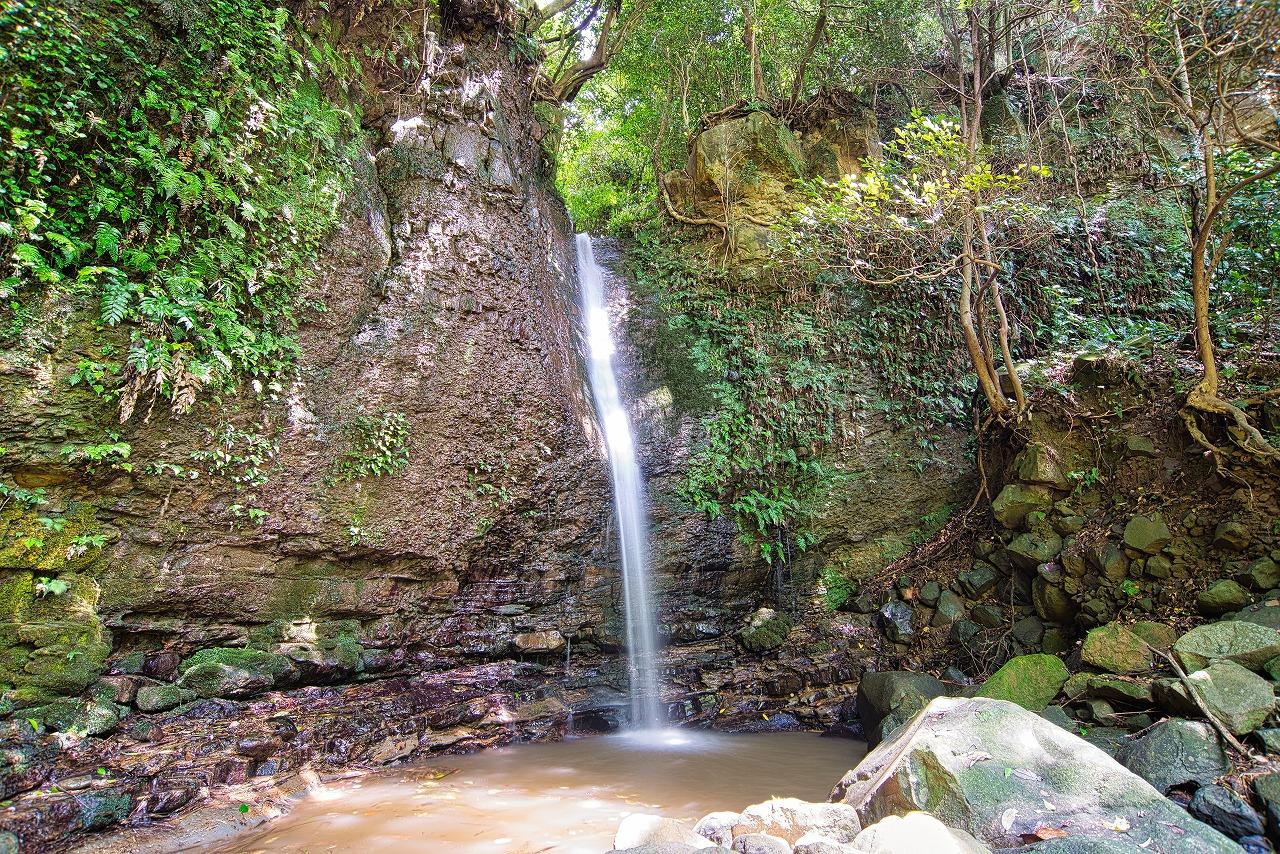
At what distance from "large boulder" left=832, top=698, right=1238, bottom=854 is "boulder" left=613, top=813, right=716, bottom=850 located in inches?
40.6

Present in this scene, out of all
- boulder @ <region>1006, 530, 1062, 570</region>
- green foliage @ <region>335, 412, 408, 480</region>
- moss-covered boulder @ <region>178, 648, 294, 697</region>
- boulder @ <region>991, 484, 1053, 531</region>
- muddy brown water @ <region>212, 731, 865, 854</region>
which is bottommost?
muddy brown water @ <region>212, 731, 865, 854</region>

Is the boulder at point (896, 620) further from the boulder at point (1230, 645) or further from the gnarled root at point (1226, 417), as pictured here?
the gnarled root at point (1226, 417)

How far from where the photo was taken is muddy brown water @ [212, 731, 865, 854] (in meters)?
3.80

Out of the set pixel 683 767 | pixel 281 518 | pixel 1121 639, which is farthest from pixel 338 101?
pixel 1121 639

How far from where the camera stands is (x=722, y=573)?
7.73 metres

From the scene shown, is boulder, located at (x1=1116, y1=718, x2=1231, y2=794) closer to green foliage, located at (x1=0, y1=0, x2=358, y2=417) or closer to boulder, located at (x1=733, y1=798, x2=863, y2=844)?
boulder, located at (x1=733, y1=798, x2=863, y2=844)

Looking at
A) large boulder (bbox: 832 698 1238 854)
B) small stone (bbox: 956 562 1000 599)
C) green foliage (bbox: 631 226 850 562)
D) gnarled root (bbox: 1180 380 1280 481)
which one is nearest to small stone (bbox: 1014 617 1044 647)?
small stone (bbox: 956 562 1000 599)

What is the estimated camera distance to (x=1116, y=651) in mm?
5059

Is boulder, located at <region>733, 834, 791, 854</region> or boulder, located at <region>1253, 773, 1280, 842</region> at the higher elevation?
boulder, located at <region>733, 834, 791, 854</region>

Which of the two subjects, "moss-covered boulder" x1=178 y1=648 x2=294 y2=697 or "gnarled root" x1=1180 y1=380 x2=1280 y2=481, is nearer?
"moss-covered boulder" x1=178 y1=648 x2=294 y2=697

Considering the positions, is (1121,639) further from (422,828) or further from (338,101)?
(338,101)

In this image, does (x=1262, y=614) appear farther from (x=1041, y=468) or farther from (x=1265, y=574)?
(x=1041, y=468)

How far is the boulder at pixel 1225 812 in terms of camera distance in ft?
10.4

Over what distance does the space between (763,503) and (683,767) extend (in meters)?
3.49
